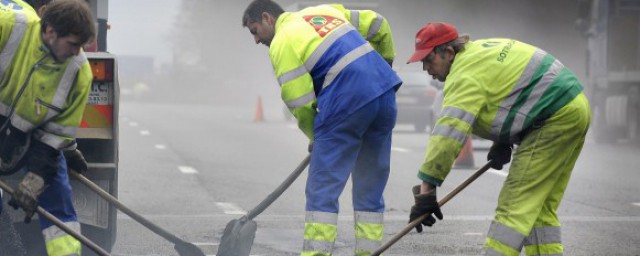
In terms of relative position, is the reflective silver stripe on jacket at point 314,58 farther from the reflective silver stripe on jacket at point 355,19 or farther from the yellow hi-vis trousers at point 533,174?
the yellow hi-vis trousers at point 533,174

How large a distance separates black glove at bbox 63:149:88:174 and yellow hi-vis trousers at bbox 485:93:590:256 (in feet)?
6.50

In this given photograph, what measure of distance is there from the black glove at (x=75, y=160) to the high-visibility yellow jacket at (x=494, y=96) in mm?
1690

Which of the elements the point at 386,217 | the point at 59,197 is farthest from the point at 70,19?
the point at 386,217

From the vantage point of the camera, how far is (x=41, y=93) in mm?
6113

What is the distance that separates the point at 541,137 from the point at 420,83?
20.3m

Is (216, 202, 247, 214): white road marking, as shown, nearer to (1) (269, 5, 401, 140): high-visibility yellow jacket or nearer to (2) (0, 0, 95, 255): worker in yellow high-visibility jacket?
(1) (269, 5, 401, 140): high-visibility yellow jacket

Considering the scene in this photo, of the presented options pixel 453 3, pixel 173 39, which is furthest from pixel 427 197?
pixel 173 39

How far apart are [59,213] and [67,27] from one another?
1009 mm

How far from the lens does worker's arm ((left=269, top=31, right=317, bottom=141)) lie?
6745 mm

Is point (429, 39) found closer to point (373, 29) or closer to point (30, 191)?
point (373, 29)

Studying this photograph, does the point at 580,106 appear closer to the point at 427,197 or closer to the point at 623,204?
the point at 427,197

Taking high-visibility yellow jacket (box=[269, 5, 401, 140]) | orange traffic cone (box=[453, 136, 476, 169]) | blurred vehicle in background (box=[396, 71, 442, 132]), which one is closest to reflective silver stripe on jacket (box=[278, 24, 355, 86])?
high-visibility yellow jacket (box=[269, 5, 401, 140])

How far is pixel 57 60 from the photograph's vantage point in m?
6.03

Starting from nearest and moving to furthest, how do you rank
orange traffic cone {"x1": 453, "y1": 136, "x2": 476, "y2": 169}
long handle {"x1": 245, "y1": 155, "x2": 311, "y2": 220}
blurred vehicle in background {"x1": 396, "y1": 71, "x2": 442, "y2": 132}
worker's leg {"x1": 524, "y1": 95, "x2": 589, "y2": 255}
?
worker's leg {"x1": 524, "y1": 95, "x2": 589, "y2": 255} → long handle {"x1": 245, "y1": 155, "x2": 311, "y2": 220} → orange traffic cone {"x1": 453, "y1": 136, "x2": 476, "y2": 169} → blurred vehicle in background {"x1": 396, "y1": 71, "x2": 442, "y2": 132}
